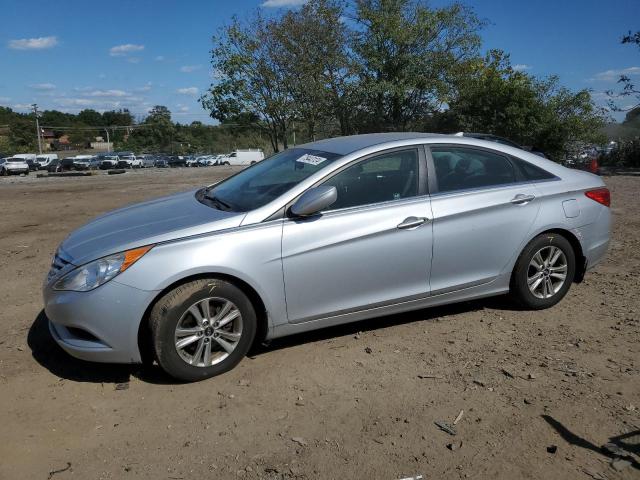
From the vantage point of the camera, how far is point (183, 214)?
4.08m

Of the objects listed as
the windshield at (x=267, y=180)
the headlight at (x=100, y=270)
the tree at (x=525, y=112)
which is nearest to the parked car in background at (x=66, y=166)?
the tree at (x=525, y=112)

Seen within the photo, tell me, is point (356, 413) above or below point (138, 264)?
below

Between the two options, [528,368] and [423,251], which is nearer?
[528,368]

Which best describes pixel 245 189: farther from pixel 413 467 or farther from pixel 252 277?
pixel 413 467

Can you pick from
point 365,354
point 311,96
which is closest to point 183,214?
point 365,354

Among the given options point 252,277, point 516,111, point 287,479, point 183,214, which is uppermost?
point 516,111

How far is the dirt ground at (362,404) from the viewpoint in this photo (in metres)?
2.83

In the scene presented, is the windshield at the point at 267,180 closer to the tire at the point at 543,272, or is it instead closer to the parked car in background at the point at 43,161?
the tire at the point at 543,272

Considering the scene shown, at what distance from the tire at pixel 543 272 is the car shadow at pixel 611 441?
177 cm

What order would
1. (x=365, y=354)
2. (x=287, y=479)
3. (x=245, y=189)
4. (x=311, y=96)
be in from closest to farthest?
(x=287, y=479), (x=365, y=354), (x=245, y=189), (x=311, y=96)

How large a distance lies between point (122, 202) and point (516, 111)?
46.8 ft

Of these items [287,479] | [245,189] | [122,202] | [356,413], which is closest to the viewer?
[287,479]

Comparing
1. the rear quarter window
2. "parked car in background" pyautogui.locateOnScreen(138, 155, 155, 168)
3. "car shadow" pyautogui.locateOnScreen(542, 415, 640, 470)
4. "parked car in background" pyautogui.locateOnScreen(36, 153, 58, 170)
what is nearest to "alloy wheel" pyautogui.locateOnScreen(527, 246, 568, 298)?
the rear quarter window

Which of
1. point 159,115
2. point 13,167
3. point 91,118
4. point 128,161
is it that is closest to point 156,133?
point 159,115
